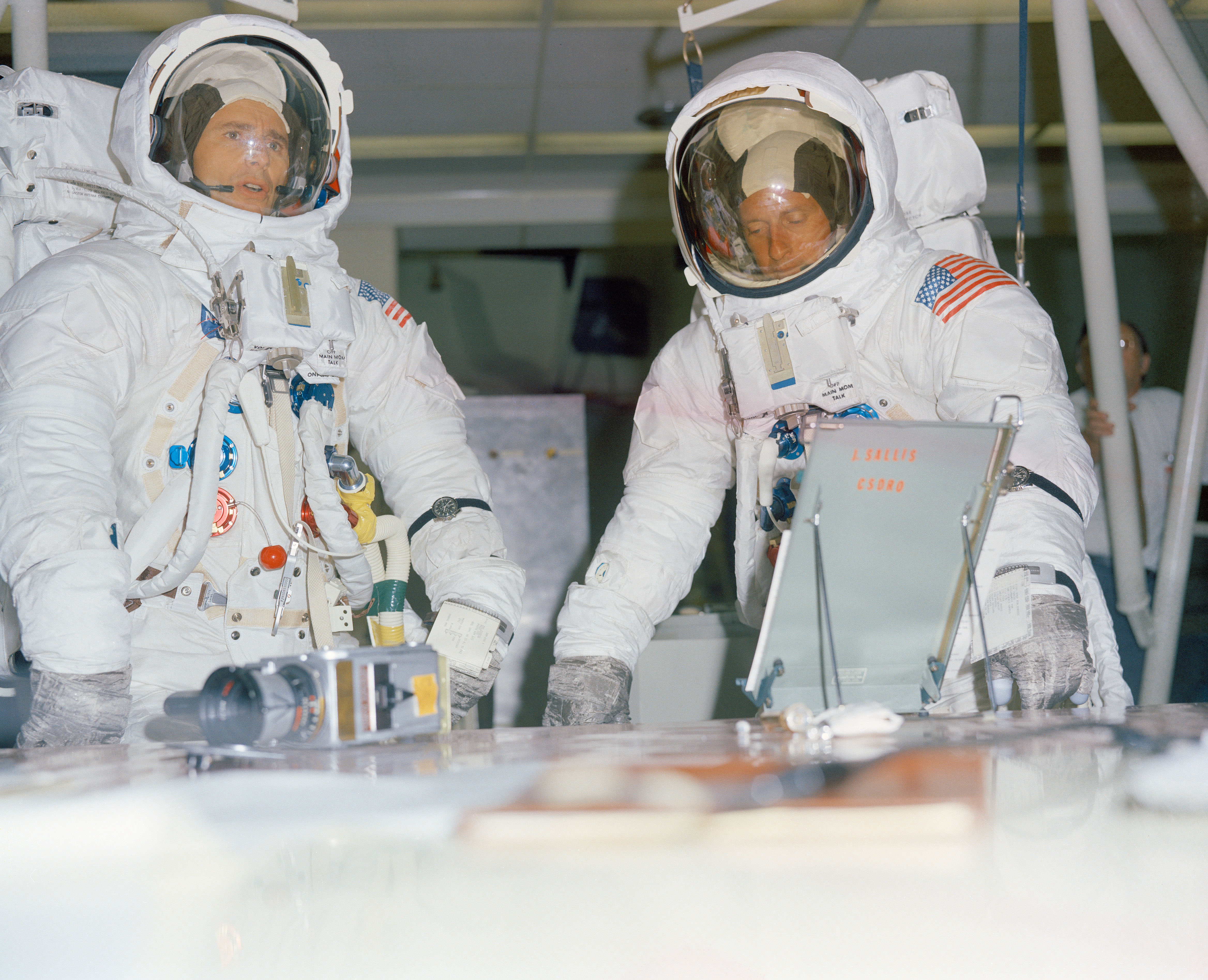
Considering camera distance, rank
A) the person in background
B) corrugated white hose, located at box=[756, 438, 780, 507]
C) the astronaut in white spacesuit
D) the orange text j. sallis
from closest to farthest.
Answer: the orange text j. sallis < the astronaut in white spacesuit < corrugated white hose, located at box=[756, 438, 780, 507] < the person in background

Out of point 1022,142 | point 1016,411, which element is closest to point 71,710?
point 1016,411

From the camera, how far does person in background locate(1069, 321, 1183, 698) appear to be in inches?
110

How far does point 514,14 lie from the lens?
317cm

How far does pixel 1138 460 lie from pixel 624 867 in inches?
118

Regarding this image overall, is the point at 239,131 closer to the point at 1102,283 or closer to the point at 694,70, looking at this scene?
the point at 694,70

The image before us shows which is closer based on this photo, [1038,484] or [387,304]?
[1038,484]

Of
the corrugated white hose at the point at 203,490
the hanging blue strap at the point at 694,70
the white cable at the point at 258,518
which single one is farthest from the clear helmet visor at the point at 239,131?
the hanging blue strap at the point at 694,70

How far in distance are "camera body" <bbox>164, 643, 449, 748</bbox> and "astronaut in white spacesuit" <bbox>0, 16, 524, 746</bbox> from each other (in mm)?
477

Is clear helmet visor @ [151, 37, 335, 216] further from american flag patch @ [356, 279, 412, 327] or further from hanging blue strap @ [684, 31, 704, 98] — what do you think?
hanging blue strap @ [684, 31, 704, 98]

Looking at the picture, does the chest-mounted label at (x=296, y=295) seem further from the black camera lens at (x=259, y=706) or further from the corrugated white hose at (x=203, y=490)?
the black camera lens at (x=259, y=706)

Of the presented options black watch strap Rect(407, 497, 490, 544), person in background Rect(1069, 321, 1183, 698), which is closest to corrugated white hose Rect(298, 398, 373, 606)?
black watch strap Rect(407, 497, 490, 544)

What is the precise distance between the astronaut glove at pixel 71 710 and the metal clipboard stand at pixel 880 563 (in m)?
0.78

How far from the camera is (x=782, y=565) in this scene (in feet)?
3.94

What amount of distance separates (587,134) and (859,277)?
277 cm
